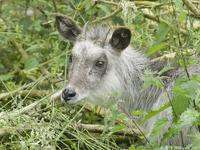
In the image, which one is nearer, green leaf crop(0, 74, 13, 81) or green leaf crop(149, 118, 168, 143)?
green leaf crop(149, 118, 168, 143)

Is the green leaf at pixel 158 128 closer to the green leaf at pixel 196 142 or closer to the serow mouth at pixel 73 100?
the green leaf at pixel 196 142


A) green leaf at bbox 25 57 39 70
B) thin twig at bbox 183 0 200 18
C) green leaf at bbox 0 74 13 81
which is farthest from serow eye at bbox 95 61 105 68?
green leaf at bbox 0 74 13 81

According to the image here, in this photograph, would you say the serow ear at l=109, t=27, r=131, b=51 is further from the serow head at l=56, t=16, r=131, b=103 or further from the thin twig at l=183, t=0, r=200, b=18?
the thin twig at l=183, t=0, r=200, b=18

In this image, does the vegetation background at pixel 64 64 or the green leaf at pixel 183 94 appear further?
the vegetation background at pixel 64 64

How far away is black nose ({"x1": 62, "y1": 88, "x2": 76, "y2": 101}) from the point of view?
5.31m

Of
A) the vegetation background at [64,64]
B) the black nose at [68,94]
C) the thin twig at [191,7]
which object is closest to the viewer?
the vegetation background at [64,64]

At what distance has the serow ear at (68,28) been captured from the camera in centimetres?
586

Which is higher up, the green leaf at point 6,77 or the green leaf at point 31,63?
the green leaf at point 31,63

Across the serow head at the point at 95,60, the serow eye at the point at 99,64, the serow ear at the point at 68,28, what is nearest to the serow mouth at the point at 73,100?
the serow head at the point at 95,60

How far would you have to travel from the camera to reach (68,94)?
209 inches

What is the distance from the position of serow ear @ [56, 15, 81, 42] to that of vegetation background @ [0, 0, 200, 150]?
8.1 inches

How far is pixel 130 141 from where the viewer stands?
6242mm

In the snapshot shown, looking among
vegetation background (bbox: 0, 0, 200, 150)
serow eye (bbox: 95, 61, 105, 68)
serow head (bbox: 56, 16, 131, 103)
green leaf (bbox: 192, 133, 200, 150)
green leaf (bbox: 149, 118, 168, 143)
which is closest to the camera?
green leaf (bbox: 192, 133, 200, 150)

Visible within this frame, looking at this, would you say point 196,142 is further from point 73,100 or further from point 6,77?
point 6,77
